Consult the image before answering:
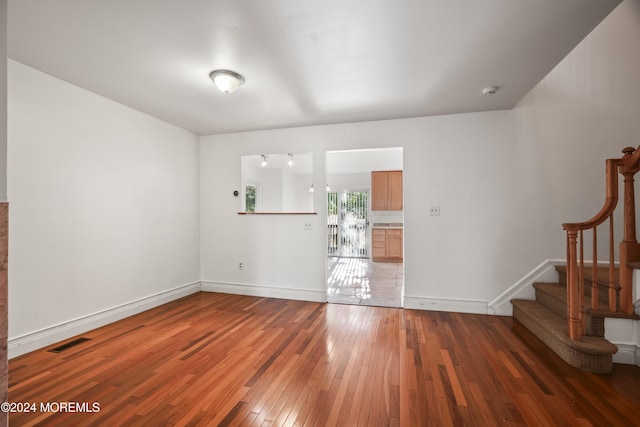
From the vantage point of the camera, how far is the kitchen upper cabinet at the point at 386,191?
295 inches

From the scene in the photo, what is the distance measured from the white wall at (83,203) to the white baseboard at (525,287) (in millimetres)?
4231

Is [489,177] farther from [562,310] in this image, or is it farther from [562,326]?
[562,326]

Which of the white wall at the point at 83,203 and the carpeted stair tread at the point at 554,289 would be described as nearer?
the white wall at the point at 83,203

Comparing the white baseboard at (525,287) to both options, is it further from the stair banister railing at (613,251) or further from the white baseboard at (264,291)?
the white baseboard at (264,291)

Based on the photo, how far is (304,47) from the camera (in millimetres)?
2041

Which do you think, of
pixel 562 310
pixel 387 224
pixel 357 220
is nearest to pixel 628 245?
pixel 562 310

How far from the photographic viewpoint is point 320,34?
1890 mm

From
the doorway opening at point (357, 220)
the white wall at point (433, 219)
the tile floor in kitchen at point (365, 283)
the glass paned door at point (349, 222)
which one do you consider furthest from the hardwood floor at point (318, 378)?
the glass paned door at point (349, 222)

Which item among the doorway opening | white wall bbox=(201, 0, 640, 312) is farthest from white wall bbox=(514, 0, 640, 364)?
the doorway opening

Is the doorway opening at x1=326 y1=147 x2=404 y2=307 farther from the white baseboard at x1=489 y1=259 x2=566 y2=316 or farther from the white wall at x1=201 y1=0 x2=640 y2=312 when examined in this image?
the white baseboard at x1=489 y1=259 x2=566 y2=316

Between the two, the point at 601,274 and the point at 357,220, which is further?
the point at 357,220

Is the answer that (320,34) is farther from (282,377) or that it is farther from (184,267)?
(184,267)

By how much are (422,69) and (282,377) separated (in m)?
2.71

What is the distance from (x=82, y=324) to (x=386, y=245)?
6214mm
